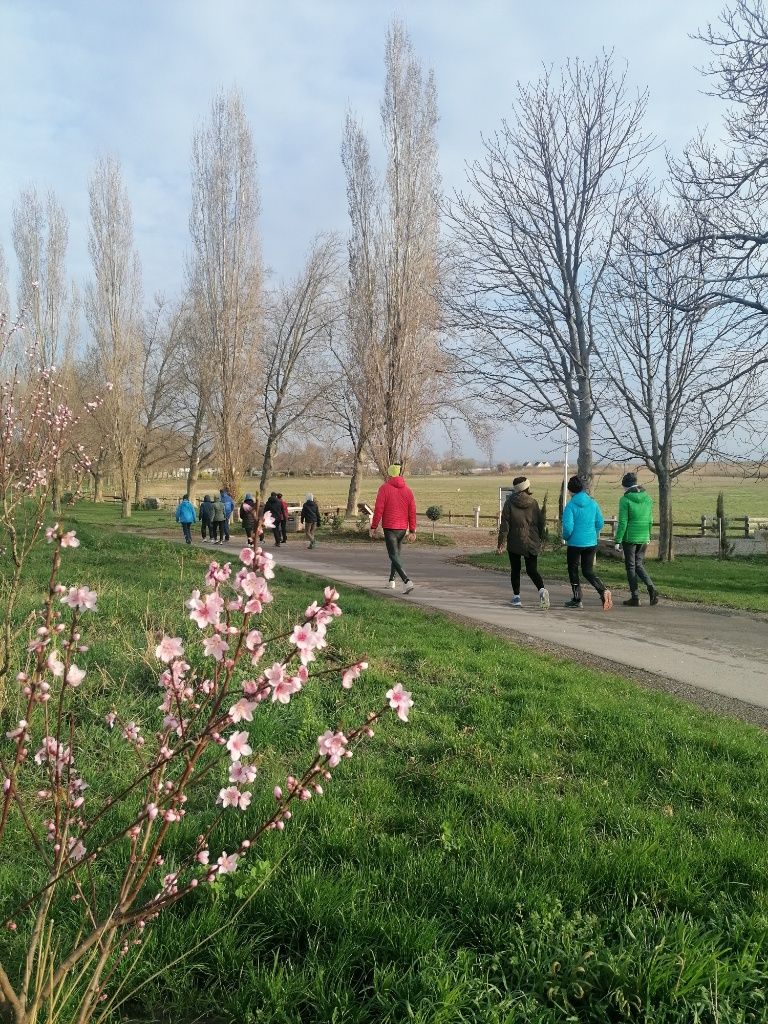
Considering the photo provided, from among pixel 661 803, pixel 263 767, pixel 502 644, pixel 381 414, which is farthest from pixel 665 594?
pixel 381 414

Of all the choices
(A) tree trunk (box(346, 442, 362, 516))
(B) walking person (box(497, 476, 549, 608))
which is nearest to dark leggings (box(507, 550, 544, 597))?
(B) walking person (box(497, 476, 549, 608))

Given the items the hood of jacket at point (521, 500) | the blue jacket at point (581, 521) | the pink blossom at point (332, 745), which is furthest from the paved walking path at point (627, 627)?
the pink blossom at point (332, 745)

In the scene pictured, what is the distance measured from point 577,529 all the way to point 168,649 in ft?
25.9

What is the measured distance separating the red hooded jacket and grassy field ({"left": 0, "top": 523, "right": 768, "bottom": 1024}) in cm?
546

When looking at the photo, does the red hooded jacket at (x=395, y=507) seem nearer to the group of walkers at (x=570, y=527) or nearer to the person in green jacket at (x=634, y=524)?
the group of walkers at (x=570, y=527)

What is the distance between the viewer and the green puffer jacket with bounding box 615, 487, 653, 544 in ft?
29.6

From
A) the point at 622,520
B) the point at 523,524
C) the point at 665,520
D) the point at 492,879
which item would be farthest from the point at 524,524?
the point at 665,520

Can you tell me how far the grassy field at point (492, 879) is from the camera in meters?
1.86

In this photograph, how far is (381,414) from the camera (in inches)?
850

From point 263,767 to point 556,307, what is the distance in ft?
42.6

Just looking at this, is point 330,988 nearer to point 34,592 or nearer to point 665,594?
point 34,592

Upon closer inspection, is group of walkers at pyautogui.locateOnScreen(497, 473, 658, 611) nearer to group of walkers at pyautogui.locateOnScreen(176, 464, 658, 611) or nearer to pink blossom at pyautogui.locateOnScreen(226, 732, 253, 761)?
group of walkers at pyautogui.locateOnScreen(176, 464, 658, 611)

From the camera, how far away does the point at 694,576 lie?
516 inches

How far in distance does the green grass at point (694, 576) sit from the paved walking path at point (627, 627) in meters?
0.87
